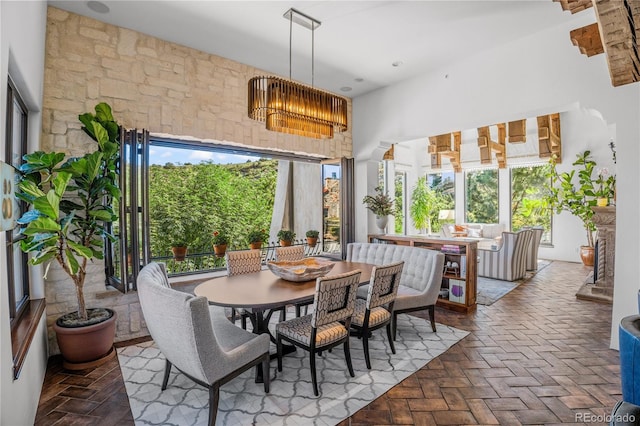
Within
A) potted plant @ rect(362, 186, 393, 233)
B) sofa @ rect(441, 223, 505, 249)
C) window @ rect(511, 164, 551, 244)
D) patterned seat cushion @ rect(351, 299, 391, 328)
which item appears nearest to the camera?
patterned seat cushion @ rect(351, 299, 391, 328)

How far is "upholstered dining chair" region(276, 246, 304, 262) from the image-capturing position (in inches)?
152

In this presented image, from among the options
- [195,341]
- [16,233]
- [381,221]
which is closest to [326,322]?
[195,341]

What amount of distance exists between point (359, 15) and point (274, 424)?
11.6 feet

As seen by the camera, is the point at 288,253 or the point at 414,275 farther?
the point at 288,253

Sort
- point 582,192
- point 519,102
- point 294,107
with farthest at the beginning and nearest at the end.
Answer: point 582,192 → point 519,102 → point 294,107

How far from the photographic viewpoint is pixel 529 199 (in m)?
8.59

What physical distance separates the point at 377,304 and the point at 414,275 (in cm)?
119

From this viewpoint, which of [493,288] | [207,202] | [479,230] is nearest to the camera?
[493,288]

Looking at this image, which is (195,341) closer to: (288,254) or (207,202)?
(288,254)

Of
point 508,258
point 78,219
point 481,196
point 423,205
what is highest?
point 481,196

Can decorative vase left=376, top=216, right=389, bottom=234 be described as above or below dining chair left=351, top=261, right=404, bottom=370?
above

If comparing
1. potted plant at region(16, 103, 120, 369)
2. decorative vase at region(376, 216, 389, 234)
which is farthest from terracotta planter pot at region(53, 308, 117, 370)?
decorative vase at region(376, 216, 389, 234)

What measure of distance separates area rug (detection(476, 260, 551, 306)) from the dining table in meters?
2.56

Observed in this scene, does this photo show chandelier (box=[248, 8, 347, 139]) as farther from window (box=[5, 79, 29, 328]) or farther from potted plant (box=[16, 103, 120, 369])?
window (box=[5, 79, 29, 328])
